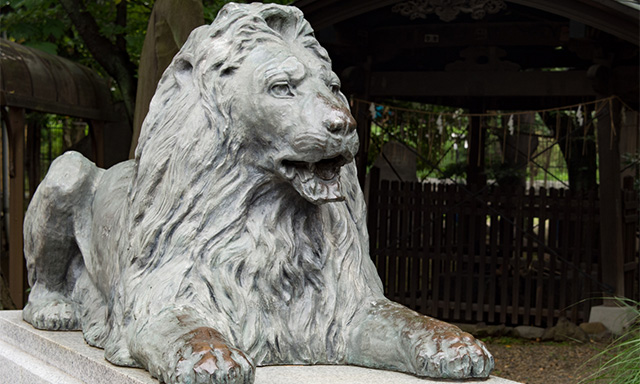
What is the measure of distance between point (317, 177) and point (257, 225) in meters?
0.27

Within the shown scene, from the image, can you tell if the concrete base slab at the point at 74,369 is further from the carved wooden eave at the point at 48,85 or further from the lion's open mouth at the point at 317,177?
the carved wooden eave at the point at 48,85

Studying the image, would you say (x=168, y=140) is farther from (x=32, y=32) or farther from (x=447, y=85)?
(x=447, y=85)

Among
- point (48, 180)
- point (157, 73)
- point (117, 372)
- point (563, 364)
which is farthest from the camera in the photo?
point (563, 364)

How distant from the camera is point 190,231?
8.79ft

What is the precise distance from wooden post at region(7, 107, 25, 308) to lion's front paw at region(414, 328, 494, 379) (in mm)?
4945

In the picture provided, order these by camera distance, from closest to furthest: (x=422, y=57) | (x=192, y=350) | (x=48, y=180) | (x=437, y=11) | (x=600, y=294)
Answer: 1. (x=192, y=350)
2. (x=48, y=180)
3. (x=437, y=11)
4. (x=600, y=294)
5. (x=422, y=57)

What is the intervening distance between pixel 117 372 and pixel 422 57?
7.57m

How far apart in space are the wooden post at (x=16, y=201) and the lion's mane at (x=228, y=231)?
4.15 meters

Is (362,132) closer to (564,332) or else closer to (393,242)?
(393,242)

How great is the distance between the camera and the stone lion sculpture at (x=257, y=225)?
2.55m

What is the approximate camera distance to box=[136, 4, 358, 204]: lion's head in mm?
2535

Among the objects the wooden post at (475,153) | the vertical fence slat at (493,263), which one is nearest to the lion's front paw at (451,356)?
the vertical fence slat at (493,263)

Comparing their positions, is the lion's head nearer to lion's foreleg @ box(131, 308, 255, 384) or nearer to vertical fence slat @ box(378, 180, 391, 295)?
lion's foreleg @ box(131, 308, 255, 384)

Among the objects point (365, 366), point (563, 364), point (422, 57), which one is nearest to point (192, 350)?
point (365, 366)
